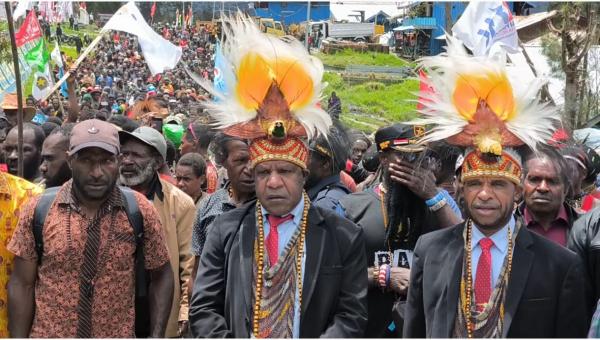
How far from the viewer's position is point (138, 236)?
14.5 feet

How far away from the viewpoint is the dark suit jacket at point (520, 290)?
3838 millimetres

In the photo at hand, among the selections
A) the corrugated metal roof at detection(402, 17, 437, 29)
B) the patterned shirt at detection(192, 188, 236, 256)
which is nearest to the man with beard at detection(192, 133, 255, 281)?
the patterned shirt at detection(192, 188, 236, 256)

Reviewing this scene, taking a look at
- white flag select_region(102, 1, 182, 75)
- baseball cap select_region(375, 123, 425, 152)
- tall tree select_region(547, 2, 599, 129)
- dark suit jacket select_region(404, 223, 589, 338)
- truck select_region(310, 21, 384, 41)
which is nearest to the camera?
dark suit jacket select_region(404, 223, 589, 338)

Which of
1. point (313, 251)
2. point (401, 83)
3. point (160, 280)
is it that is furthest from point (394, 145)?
point (401, 83)

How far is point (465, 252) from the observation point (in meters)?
4.03

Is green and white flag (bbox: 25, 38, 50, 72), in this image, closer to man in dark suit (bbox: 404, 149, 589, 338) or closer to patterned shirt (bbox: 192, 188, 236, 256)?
patterned shirt (bbox: 192, 188, 236, 256)

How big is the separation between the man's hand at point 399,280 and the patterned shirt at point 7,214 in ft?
6.68

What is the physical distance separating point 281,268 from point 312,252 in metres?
0.17

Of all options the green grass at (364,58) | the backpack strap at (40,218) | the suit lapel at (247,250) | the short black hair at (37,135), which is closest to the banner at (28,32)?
the short black hair at (37,135)

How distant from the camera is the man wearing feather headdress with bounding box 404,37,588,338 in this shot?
385 centimetres

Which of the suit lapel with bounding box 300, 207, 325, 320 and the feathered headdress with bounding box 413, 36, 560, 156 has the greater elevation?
the feathered headdress with bounding box 413, 36, 560, 156

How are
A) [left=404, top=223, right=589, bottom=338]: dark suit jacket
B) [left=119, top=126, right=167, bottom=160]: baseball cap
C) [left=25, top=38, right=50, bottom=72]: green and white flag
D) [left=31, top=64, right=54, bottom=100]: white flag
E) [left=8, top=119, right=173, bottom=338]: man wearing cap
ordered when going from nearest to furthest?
[left=404, top=223, right=589, bottom=338]: dark suit jacket, [left=8, top=119, right=173, bottom=338]: man wearing cap, [left=119, top=126, right=167, bottom=160]: baseball cap, [left=25, top=38, right=50, bottom=72]: green and white flag, [left=31, top=64, right=54, bottom=100]: white flag

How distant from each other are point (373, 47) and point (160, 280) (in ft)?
127

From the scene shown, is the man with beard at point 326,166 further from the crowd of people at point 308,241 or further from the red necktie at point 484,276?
the red necktie at point 484,276
